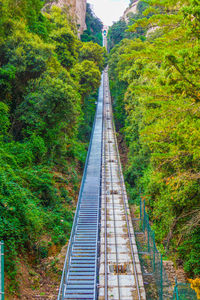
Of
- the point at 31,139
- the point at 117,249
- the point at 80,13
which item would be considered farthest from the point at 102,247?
the point at 80,13

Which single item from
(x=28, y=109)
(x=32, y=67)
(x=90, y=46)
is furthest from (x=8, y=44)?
(x=90, y=46)

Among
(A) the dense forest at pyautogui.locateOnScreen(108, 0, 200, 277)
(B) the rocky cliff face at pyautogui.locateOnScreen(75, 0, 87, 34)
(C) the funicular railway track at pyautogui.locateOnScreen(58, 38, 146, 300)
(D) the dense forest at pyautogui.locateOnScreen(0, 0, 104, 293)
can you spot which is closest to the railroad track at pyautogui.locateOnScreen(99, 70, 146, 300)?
(C) the funicular railway track at pyautogui.locateOnScreen(58, 38, 146, 300)

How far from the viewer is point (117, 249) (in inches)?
457

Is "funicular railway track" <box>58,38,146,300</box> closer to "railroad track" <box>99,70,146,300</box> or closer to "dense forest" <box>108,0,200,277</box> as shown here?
"railroad track" <box>99,70,146,300</box>

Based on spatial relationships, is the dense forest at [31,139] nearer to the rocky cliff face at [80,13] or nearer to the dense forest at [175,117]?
the dense forest at [175,117]

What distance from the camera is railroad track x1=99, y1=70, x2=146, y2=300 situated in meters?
9.14

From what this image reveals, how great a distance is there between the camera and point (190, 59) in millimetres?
6145

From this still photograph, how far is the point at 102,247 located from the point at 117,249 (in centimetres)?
71

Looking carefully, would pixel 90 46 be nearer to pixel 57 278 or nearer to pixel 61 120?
pixel 61 120

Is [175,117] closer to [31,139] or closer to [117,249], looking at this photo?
[117,249]

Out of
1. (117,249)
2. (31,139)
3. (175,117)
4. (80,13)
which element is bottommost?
(117,249)

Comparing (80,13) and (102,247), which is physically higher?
(80,13)

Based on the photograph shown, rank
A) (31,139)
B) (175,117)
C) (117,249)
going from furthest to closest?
(31,139), (117,249), (175,117)

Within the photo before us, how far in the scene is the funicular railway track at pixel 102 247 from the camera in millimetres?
9086
